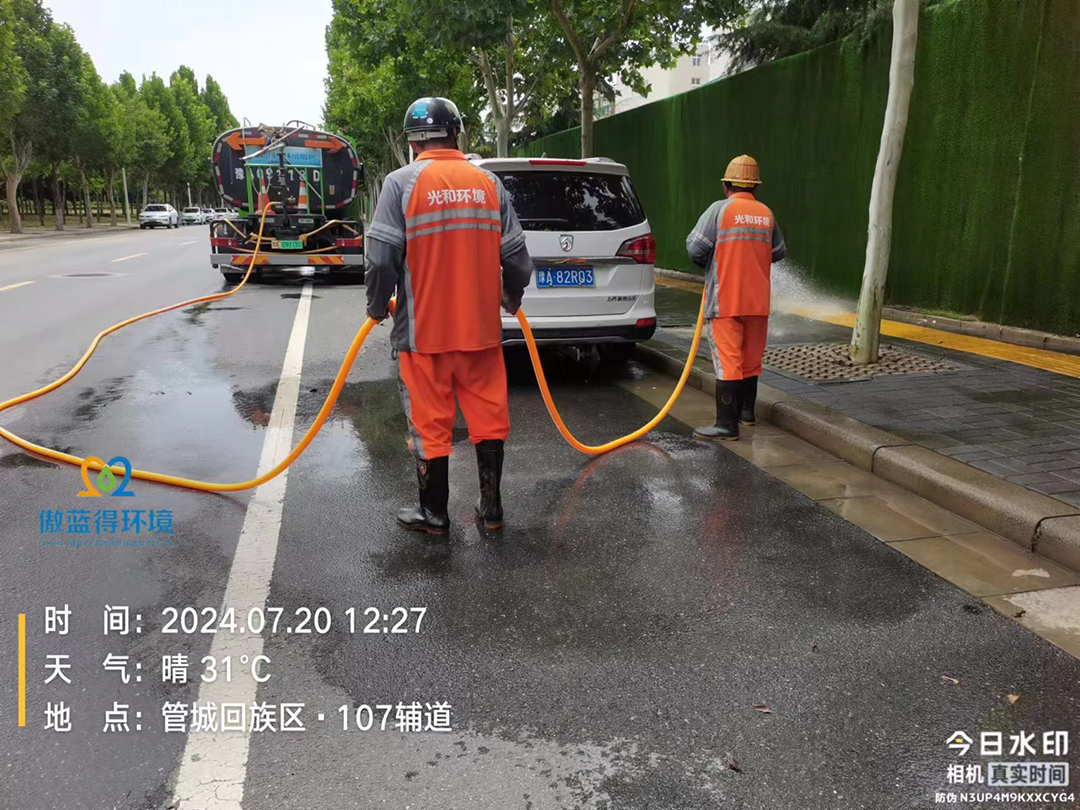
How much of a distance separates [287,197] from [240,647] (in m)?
13.7

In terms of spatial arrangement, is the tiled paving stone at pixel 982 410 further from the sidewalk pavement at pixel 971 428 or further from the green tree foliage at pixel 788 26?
the green tree foliage at pixel 788 26

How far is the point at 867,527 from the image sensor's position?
4.11 metres

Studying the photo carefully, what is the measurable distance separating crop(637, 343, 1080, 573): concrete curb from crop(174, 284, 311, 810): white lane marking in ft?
10.6

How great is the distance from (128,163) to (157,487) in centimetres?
5873

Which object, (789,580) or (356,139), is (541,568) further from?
(356,139)

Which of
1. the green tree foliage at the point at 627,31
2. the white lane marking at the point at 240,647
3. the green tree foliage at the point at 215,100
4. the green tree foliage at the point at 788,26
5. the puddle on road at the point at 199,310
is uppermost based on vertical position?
the green tree foliage at the point at 215,100

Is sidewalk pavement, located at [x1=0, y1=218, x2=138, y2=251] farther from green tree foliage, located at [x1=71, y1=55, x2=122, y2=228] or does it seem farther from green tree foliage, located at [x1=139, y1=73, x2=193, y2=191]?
green tree foliage, located at [x1=139, y1=73, x2=193, y2=191]

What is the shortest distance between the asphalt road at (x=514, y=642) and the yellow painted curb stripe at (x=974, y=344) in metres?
3.53

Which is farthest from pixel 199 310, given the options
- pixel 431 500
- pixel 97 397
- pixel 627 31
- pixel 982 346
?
pixel 982 346

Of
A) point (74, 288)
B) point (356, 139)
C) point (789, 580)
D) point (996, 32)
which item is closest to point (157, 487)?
point (789, 580)

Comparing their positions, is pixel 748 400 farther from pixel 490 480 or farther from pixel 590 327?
pixel 490 480

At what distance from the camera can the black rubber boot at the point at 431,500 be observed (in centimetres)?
397

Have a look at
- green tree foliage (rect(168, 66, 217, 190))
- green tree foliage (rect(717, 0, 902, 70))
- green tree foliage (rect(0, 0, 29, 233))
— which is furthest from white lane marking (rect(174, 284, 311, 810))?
green tree foliage (rect(168, 66, 217, 190))

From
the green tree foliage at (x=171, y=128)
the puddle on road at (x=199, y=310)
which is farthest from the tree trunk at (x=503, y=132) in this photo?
the green tree foliage at (x=171, y=128)
